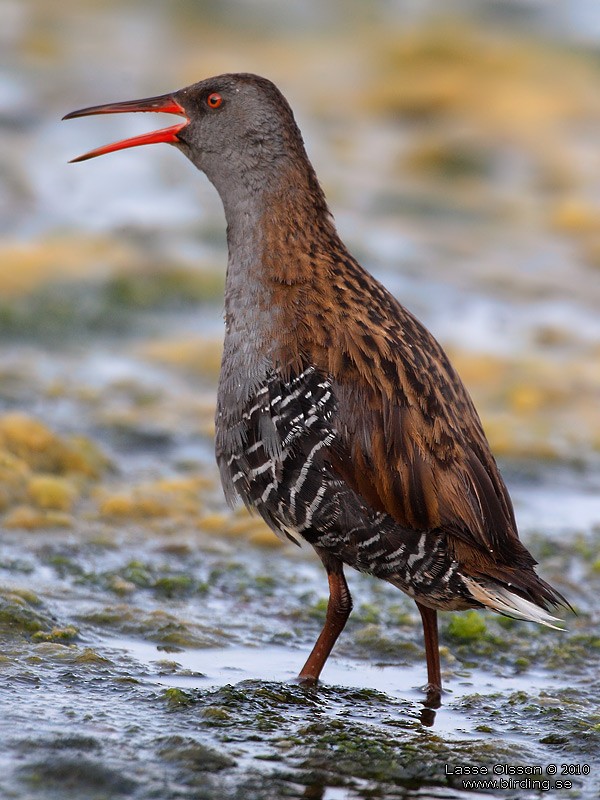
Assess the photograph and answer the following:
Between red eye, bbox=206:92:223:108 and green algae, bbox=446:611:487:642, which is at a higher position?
red eye, bbox=206:92:223:108

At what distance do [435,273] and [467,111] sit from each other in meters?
2.84

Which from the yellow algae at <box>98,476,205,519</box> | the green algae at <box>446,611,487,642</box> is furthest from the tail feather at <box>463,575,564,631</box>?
the yellow algae at <box>98,476,205,519</box>

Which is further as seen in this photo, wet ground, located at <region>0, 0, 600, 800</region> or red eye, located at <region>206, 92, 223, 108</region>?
red eye, located at <region>206, 92, 223, 108</region>

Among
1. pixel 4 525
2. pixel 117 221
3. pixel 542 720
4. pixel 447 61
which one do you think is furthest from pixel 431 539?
pixel 447 61

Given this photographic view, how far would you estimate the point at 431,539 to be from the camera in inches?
155

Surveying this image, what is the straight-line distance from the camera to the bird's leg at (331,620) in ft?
13.9

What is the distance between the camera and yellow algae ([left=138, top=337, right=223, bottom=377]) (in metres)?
7.34

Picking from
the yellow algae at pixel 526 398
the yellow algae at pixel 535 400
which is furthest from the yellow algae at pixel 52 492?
the yellow algae at pixel 526 398

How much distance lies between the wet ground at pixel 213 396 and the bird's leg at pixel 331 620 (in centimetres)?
9

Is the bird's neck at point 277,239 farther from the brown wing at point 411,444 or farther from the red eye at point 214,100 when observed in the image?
the red eye at point 214,100

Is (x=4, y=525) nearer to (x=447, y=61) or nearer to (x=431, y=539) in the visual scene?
(x=431, y=539)

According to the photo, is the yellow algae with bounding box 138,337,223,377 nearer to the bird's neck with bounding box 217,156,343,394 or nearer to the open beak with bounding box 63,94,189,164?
the open beak with bounding box 63,94,189,164

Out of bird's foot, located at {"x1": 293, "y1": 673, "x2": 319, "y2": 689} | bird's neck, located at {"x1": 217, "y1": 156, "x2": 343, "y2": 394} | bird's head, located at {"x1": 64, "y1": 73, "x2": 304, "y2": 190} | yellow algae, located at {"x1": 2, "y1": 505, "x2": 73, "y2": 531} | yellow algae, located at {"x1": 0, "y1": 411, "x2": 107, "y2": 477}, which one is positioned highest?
bird's head, located at {"x1": 64, "y1": 73, "x2": 304, "y2": 190}

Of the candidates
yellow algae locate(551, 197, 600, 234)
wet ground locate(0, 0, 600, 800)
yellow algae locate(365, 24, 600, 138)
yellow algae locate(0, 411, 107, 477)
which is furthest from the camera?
yellow algae locate(365, 24, 600, 138)
